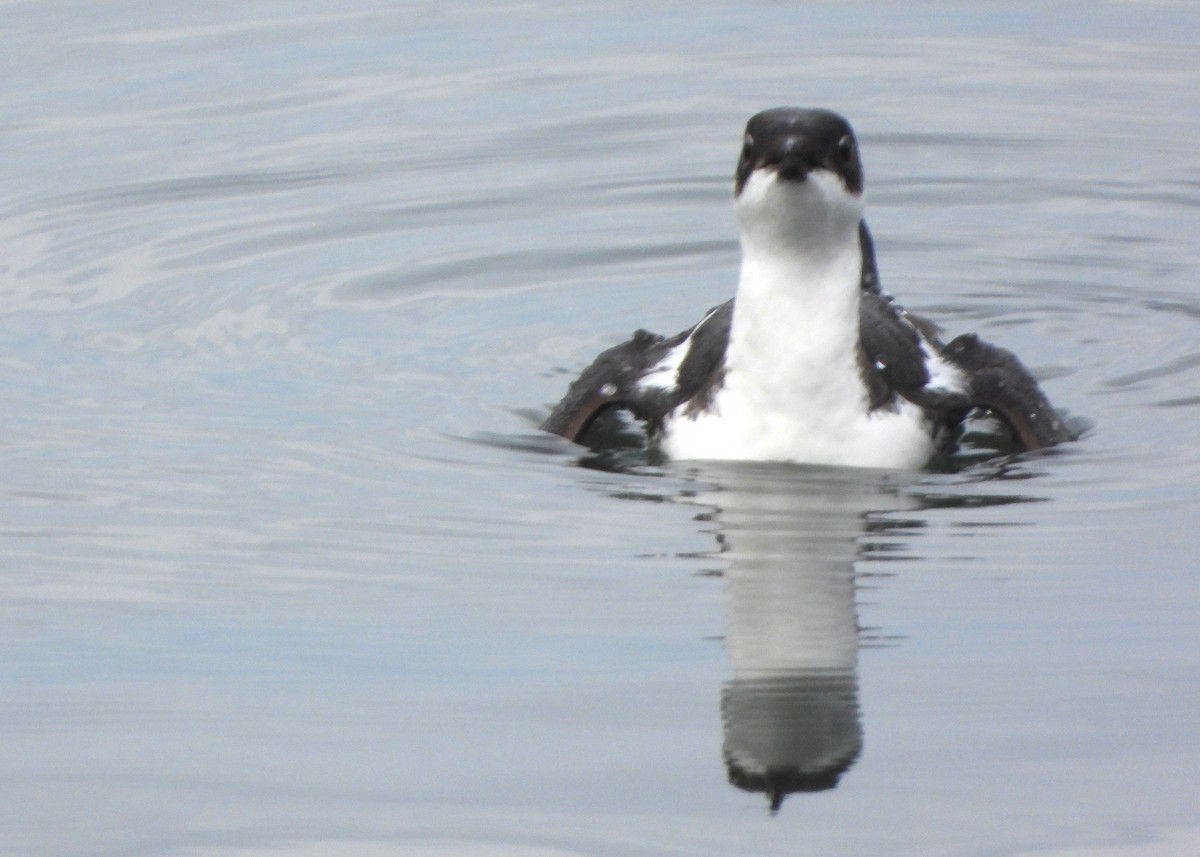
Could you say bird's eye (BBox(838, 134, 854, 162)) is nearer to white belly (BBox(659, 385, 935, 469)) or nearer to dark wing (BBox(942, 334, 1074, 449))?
white belly (BBox(659, 385, 935, 469))

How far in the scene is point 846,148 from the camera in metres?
8.72

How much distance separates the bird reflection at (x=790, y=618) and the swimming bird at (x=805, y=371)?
0.60 ft

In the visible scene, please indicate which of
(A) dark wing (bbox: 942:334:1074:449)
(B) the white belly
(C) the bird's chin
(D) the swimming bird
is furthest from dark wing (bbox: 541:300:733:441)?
(A) dark wing (bbox: 942:334:1074:449)

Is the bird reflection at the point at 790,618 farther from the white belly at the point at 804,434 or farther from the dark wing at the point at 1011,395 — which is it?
the dark wing at the point at 1011,395

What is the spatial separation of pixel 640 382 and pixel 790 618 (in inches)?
102

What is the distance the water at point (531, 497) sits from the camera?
242 inches

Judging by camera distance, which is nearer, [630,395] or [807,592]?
[807,592]

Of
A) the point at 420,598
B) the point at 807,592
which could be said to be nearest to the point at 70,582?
the point at 420,598

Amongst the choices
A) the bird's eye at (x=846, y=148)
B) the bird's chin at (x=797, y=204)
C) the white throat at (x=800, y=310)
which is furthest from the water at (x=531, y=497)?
the bird's eye at (x=846, y=148)

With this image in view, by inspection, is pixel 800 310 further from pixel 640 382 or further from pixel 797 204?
pixel 640 382

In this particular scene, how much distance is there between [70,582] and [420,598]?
3.80 ft

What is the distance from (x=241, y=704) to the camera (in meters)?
6.72

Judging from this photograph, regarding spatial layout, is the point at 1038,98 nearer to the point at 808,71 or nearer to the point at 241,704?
the point at 808,71

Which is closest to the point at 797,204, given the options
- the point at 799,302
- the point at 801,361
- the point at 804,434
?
the point at 799,302
